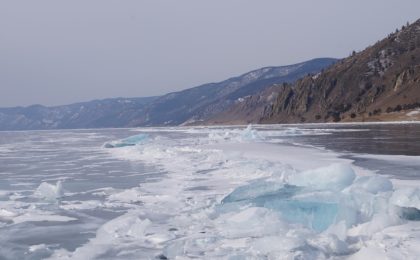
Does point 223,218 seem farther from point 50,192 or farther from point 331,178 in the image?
point 50,192

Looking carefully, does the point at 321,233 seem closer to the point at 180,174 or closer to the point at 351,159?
the point at 180,174

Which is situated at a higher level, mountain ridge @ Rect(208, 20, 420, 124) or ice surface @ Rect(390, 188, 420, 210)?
mountain ridge @ Rect(208, 20, 420, 124)

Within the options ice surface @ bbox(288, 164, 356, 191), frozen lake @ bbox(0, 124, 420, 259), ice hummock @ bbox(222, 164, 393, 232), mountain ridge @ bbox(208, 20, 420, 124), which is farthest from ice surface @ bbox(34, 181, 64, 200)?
mountain ridge @ bbox(208, 20, 420, 124)

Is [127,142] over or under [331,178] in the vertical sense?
under

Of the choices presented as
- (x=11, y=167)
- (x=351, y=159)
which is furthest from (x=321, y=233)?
(x=11, y=167)

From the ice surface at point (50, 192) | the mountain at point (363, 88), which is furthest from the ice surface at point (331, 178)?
the mountain at point (363, 88)

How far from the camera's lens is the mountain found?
5221 inches

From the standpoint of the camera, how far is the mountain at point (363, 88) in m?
133

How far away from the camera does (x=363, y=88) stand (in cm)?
16075

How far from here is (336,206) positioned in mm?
10789

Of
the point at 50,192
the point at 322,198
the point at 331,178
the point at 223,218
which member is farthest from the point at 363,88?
the point at 223,218

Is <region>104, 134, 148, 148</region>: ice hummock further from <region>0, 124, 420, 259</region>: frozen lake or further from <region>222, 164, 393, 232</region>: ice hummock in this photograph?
<region>222, 164, 393, 232</region>: ice hummock

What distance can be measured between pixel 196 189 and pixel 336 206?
6.63m

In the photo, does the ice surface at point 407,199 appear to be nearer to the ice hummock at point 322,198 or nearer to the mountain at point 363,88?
the ice hummock at point 322,198
